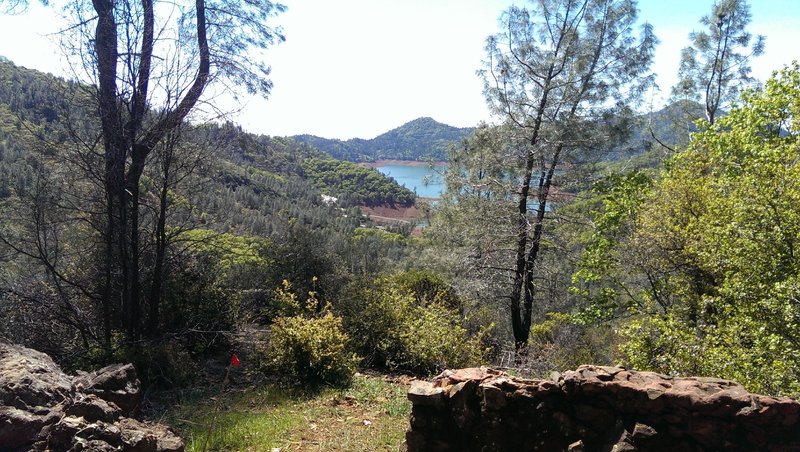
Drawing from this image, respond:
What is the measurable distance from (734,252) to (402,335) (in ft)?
18.1

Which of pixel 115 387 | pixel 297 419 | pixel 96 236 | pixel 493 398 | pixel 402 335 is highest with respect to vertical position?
pixel 96 236

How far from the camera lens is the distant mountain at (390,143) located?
3831 inches

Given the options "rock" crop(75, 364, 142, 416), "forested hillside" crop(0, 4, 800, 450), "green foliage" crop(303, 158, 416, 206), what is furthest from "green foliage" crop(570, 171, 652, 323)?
"green foliage" crop(303, 158, 416, 206)

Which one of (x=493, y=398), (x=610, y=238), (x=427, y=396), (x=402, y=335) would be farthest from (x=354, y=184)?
(x=493, y=398)

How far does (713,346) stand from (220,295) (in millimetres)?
8126

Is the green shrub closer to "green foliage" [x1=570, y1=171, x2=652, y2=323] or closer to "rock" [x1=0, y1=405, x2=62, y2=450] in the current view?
"rock" [x1=0, y1=405, x2=62, y2=450]

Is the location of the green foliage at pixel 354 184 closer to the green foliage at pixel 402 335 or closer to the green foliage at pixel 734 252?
Result: the green foliage at pixel 402 335

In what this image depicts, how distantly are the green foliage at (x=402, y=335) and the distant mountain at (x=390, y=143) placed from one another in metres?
82.0

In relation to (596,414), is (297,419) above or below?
below

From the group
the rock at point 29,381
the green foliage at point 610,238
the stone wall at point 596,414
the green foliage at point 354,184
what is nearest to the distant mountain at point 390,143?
the green foliage at point 354,184

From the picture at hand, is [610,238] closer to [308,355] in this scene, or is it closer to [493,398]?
[308,355]

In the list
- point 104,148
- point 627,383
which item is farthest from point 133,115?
point 627,383

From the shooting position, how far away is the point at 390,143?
368ft

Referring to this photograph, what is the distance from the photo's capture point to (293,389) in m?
7.11
